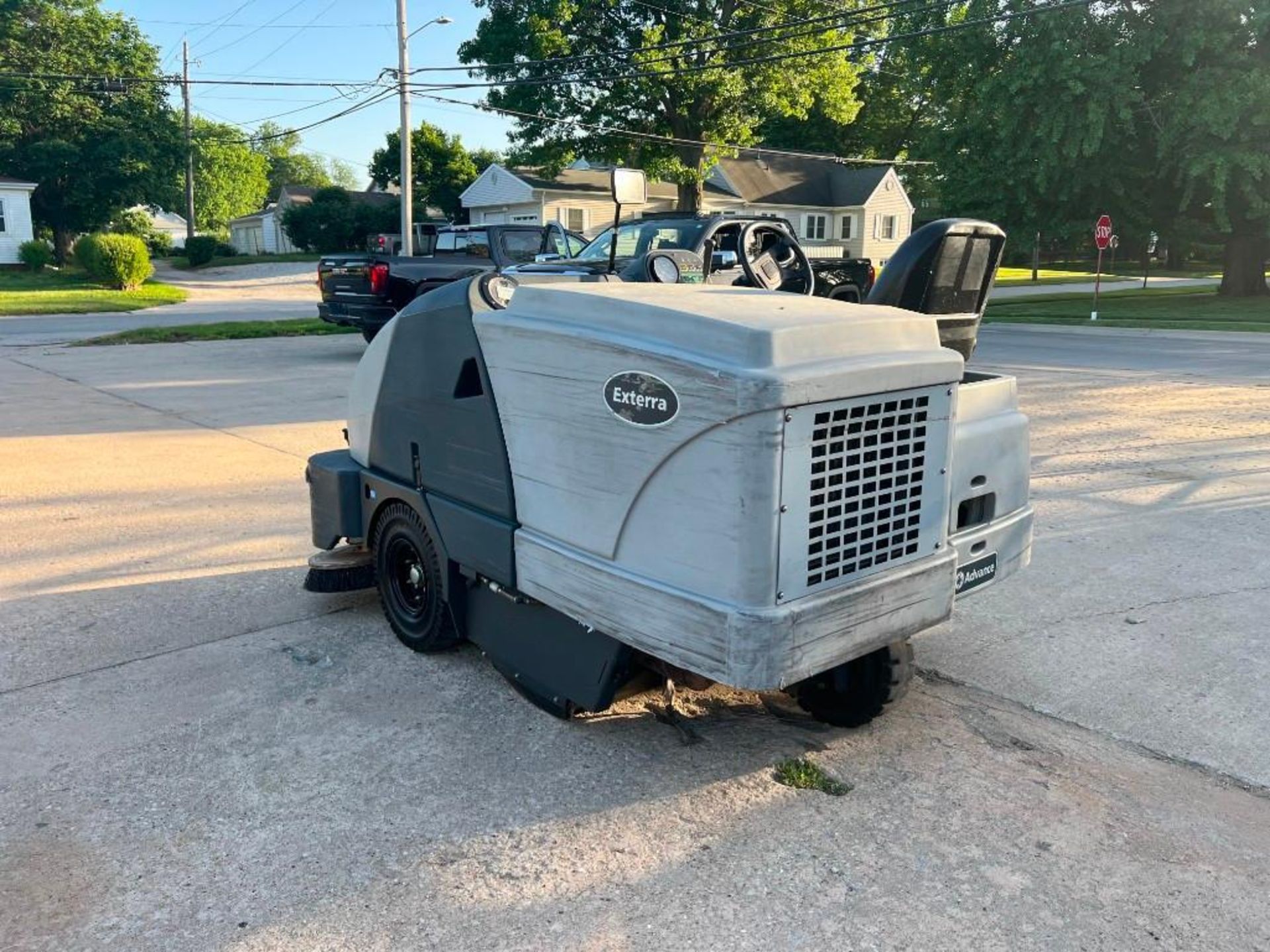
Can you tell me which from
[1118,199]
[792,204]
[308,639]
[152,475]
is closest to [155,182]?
[792,204]

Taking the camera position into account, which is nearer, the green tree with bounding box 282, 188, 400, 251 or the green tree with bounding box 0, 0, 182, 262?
the green tree with bounding box 0, 0, 182, 262

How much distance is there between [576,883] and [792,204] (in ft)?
162

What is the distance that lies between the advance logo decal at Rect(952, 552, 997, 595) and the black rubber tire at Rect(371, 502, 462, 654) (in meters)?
1.93

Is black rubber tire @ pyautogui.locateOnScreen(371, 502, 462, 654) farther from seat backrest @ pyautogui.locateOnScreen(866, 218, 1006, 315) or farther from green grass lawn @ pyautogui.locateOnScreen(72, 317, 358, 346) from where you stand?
green grass lawn @ pyautogui.locateOnScreen(72, 317, 358, 346)

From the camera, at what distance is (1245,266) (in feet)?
90.4

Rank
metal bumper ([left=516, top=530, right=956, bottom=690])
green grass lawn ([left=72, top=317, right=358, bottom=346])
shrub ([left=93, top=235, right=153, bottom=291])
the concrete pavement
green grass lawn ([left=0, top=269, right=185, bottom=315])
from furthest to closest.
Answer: the concrete pavement < shrub ([left=93, top=235, right=153, bottom=291]) < green grass lawn ([left=0, top=269, right=185, bottom=315]) < green grass lawn ([left=72, top=317, right=358, bottom=346]) < metal bumper ([left=516, top=530, right=956, bottom=690])

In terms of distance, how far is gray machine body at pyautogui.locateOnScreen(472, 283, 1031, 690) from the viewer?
8.47 feet

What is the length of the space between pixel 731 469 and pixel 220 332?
57.5ft

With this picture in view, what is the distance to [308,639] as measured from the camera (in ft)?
14.3

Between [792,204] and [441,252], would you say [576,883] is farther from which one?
[792,204]

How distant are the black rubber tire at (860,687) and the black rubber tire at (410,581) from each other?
146 centimetres

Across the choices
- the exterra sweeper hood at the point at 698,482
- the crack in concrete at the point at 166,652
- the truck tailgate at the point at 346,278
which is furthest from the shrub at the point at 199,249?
the exterra sweeper hood at the point at 698,482

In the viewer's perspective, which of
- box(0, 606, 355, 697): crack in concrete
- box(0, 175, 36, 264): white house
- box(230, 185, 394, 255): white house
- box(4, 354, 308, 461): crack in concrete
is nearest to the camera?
box(0, 606, 355, 697): crack in concrete

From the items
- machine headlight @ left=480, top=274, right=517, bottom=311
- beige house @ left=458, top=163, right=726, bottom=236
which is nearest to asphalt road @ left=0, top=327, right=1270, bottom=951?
machine headlight @ left=480, top=274, right=517, bottom=311
